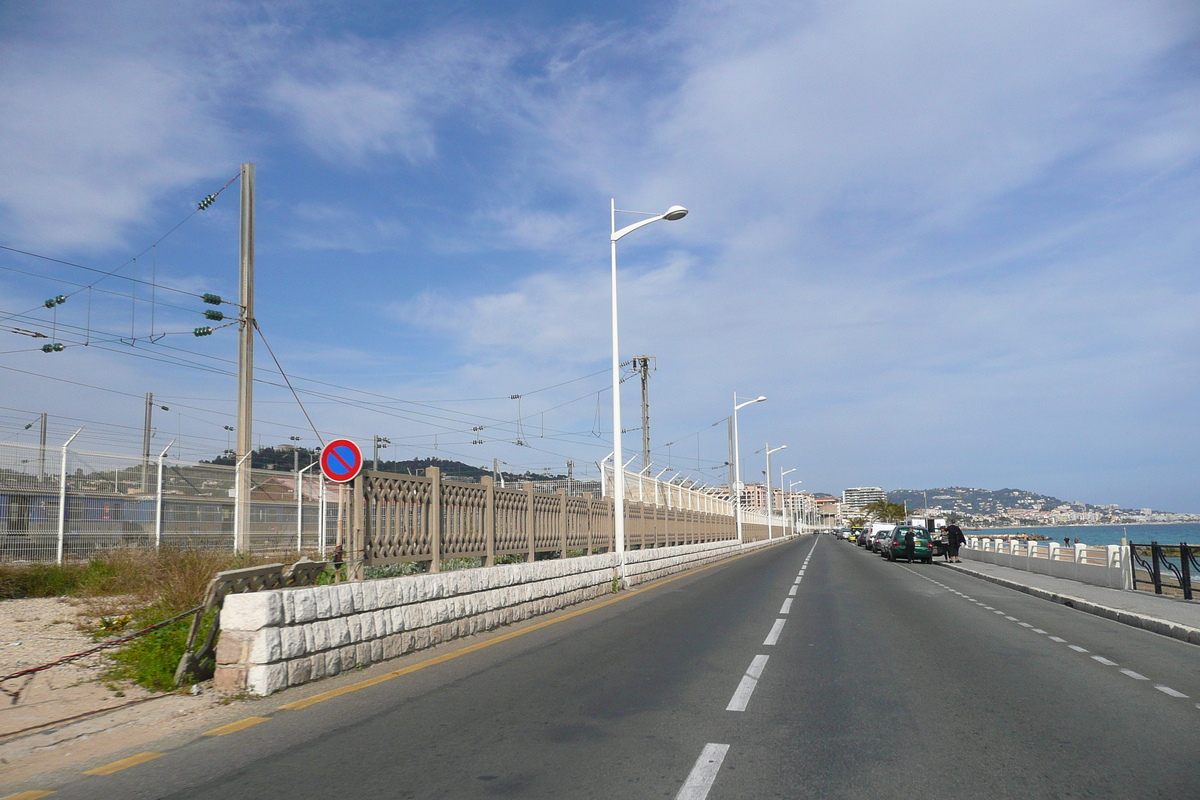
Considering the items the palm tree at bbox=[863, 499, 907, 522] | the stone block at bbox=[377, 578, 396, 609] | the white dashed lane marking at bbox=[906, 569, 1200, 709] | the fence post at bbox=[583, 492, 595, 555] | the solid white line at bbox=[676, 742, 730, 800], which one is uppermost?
the fence post at bbox=[583, 492, 595, 555]

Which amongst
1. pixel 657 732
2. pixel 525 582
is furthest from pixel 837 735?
pixel 525 582

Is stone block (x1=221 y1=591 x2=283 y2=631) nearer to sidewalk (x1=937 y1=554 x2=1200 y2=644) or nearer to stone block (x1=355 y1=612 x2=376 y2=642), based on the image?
stone block (x1=355 y1=612 x2=376 y2=642)

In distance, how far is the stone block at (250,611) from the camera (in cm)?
671

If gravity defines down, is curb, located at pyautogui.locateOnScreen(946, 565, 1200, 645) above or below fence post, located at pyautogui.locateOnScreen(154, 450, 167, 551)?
below

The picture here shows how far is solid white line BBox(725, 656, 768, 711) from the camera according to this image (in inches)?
256

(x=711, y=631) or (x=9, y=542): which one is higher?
(x=9, y=542)

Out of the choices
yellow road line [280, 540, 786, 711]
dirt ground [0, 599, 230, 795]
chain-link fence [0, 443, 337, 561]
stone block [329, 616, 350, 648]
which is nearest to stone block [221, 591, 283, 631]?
dirt ground [0, 599, 230, 795]

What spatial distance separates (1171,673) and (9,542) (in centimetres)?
1538

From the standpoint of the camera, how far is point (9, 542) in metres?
12.3

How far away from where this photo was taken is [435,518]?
1077 centimetres

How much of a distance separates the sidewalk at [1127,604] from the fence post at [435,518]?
1024 centimetres

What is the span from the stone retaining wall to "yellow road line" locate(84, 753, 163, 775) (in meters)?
1.56

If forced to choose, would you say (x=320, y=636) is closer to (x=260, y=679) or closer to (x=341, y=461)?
(x=260, y=679)

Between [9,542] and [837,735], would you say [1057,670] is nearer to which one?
[837,735]
